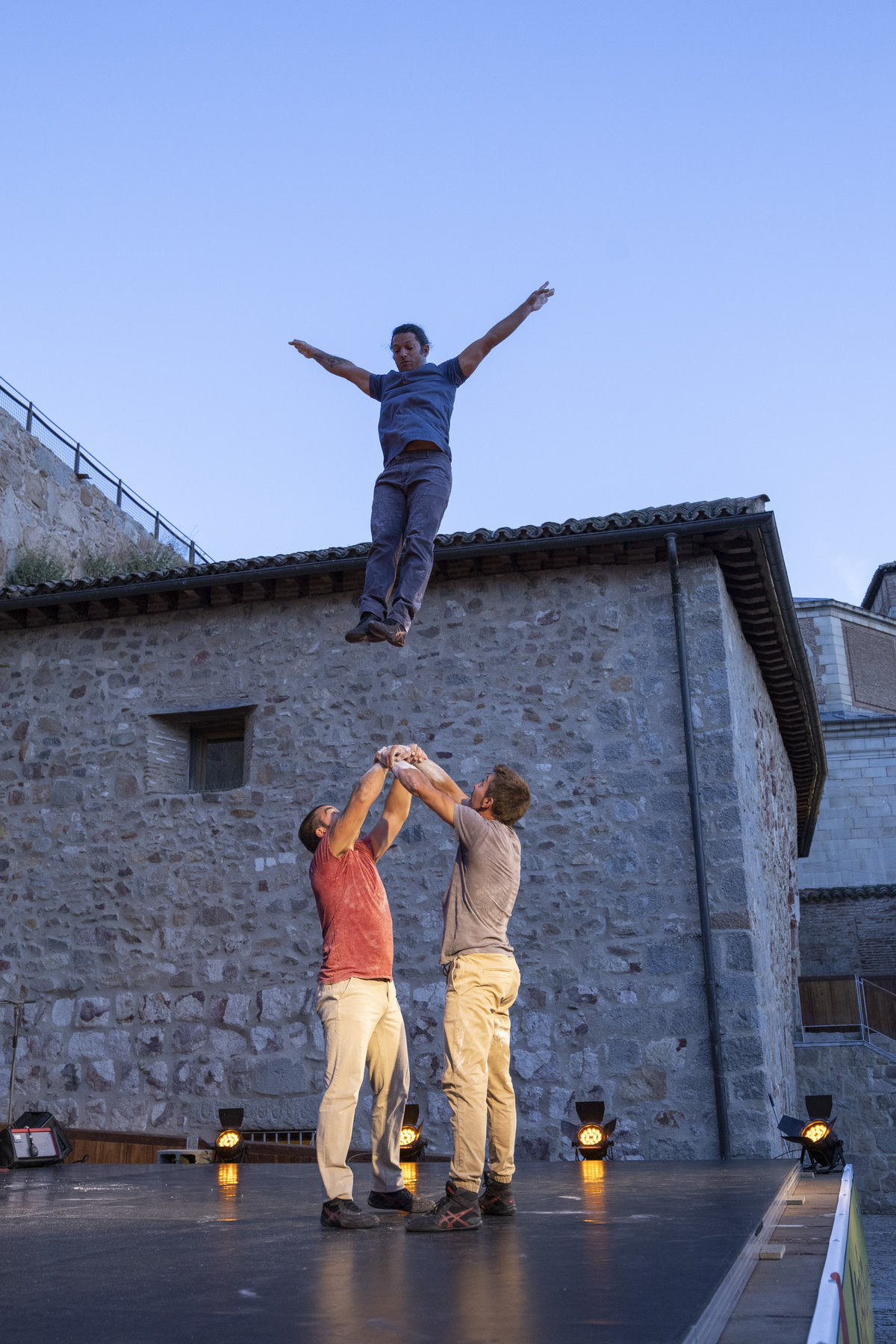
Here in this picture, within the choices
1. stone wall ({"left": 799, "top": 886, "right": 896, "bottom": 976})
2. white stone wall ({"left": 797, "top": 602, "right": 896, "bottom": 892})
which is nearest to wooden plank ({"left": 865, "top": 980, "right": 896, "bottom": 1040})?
stone wall ({"left": 799, "top": 886, "right": 896, "bottom": 976})

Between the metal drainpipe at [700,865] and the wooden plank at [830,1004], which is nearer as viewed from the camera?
the metal drainpipe at [700,865]

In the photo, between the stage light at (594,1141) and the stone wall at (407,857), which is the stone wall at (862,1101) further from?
the stage light at (594,1141)

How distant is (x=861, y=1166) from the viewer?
10.8m

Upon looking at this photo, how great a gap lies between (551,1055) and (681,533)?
3906 millimetres

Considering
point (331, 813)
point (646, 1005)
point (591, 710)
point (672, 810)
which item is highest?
point (591, 710)

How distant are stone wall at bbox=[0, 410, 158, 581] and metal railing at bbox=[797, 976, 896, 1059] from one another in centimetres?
921

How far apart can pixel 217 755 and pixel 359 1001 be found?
6097 millimetres

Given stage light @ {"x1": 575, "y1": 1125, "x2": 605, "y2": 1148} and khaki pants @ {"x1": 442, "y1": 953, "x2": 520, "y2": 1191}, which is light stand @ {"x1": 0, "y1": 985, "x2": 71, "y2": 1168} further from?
khaki pants @ {"x1": 442, "y1": 953, "x2": 520, "y2": 1191}

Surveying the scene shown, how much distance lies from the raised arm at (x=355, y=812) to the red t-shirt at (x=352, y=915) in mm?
62

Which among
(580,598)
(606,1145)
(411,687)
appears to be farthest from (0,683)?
(606,1145)

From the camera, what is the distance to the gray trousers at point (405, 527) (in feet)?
14.3

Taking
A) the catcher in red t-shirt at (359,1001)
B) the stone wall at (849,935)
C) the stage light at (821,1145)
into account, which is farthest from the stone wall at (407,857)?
the stone wall at (849,935)

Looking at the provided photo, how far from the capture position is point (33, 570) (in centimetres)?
1198

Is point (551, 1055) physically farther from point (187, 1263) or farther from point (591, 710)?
point (187, 1263)
